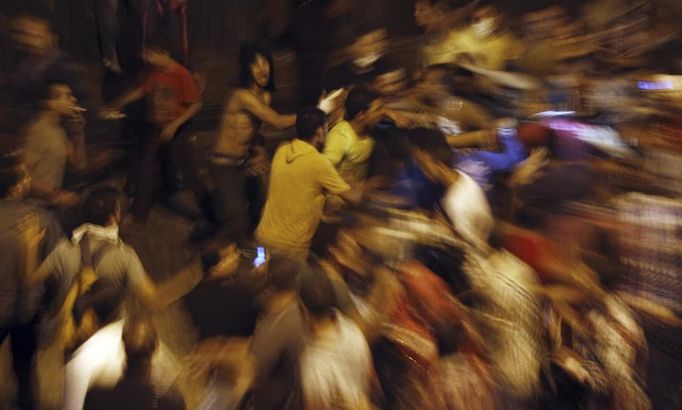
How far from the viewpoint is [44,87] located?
14.5 ft

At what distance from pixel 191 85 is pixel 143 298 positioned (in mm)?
972

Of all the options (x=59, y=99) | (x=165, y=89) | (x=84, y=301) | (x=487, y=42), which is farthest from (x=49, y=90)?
(x=487, y=42)

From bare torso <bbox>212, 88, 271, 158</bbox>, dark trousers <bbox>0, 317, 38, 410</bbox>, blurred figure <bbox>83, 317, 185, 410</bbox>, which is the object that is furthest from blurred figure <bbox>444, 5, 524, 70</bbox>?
dark trousers <bbox>0, 317, 38, 410</bbox>

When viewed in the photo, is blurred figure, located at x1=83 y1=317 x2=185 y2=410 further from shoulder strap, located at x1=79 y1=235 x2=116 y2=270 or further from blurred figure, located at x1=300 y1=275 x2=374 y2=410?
blurred figure, located at x1=300 y1=275 x2=374 y2=410

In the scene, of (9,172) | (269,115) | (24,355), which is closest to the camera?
(9,172)

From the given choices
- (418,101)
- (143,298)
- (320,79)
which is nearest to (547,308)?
(418,101)

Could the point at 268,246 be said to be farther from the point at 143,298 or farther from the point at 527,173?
the point at 527,173

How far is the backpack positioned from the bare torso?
66cm

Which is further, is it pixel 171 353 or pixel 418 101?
pixel 418 101

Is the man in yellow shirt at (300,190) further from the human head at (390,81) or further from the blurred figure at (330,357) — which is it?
the human head at (390,81)

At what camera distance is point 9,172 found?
4.37m

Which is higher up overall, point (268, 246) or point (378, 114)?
point (378, 114)

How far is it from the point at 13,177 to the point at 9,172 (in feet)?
0.09

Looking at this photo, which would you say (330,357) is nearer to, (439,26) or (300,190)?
(300,190)
